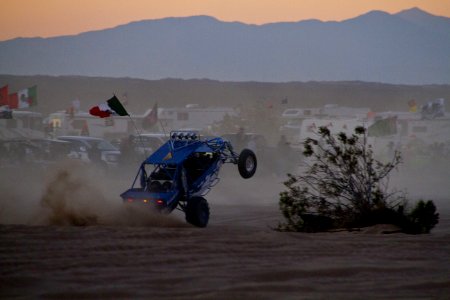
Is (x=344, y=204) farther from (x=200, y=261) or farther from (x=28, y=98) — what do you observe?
(x=28, y=98)

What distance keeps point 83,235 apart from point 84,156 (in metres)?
18.7

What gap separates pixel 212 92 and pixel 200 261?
101164 mm

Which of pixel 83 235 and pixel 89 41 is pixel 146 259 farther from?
pixel 89 41

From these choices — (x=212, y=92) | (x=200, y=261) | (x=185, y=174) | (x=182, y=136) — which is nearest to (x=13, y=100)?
(x=182, y=136)

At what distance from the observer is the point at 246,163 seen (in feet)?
51.6

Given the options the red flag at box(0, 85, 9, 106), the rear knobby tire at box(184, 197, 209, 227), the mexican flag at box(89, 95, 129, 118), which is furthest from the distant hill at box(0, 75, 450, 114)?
the rear knobby tire at box(184, 197, 209, 227)

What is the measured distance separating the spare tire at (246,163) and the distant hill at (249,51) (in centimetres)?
9827

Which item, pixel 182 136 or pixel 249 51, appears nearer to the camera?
pixel 182 136

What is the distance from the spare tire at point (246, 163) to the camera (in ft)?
Result: 51.3

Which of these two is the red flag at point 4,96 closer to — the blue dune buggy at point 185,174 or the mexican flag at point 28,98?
the mexican flag at point 28,98

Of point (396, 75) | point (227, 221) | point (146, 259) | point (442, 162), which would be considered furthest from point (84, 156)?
point (396, 75)

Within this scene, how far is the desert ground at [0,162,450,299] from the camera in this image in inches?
337

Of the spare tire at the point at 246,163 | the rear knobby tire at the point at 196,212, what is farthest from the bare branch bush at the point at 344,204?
the rear knobby tire at the point at 196,212

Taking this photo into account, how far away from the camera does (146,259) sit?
9852mm
